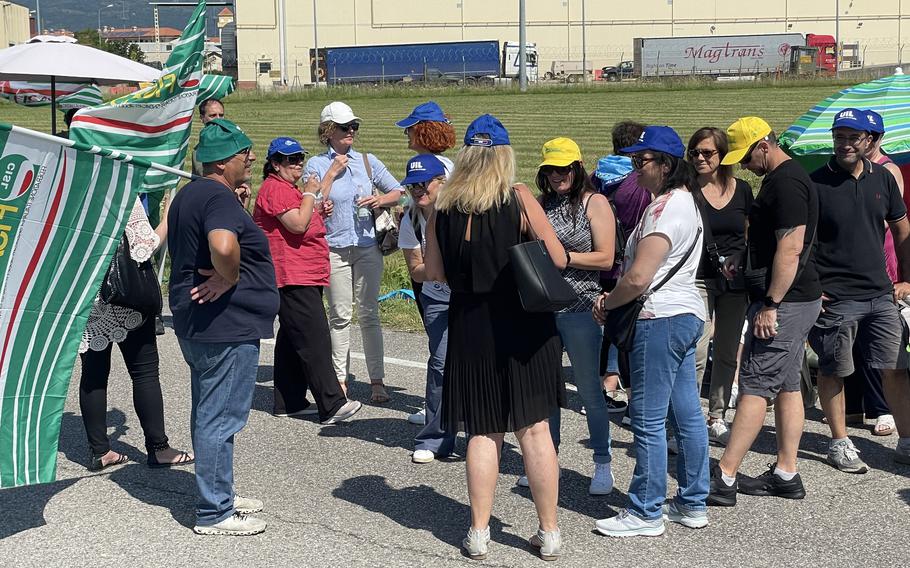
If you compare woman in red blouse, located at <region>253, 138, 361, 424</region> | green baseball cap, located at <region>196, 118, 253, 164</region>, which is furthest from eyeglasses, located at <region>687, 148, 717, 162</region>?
green baseball cap, located at <region>196, 118, 253, 164</region>

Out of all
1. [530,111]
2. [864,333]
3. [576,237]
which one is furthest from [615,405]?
[530,111]

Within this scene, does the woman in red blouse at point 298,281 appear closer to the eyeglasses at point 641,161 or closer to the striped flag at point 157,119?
the striped flag at point 157,119

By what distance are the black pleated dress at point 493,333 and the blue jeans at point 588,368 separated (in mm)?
726

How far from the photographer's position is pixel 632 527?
4.94 meters

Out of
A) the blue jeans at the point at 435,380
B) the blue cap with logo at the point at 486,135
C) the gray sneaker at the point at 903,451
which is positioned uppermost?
the blue cap with logo at the point at 486,135

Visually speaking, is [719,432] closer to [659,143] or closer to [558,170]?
[558,170]

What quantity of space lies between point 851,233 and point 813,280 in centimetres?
40

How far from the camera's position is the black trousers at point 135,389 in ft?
19.5

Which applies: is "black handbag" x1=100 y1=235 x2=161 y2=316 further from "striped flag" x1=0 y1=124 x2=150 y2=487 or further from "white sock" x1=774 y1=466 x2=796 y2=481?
"white sock" x1=774 y1=466 x2=796 y2=481

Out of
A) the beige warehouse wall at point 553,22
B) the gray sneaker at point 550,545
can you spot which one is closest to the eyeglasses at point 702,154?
the gray sneaker at point 550,545

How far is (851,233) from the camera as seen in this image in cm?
561

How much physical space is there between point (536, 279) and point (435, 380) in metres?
1.82

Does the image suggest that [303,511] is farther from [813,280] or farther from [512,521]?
[813,280]

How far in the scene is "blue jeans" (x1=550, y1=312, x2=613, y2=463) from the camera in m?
5.47
